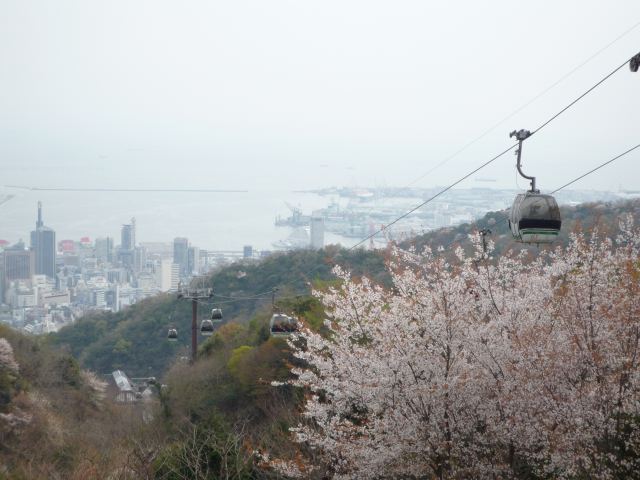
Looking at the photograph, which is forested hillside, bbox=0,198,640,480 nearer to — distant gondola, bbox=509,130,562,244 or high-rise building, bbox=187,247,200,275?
distant gondola, bbox=509,130,562,244

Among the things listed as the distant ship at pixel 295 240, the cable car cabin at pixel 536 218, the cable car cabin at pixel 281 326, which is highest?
the cable car cabin at pixel 536 218

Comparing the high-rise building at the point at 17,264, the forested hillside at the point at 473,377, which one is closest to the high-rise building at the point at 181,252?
the high-rise building at the point at 17,264

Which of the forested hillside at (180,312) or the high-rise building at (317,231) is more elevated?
the high-rise building at (317,231)

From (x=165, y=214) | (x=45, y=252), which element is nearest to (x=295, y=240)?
(x=45, y=252)

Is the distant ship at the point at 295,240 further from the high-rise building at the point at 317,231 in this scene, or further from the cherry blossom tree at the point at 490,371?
the cherry blossom tree at the point at 490,371

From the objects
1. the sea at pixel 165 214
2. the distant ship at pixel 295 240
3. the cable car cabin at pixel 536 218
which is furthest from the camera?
the sea at pixel 165 214

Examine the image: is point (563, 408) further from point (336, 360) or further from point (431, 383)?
point (336, 360)

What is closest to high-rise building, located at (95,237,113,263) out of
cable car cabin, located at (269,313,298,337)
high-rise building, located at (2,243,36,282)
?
high-rise building, located at (2,243,36,282)

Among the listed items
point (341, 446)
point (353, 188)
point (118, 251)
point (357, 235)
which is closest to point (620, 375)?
point (341, 446)
